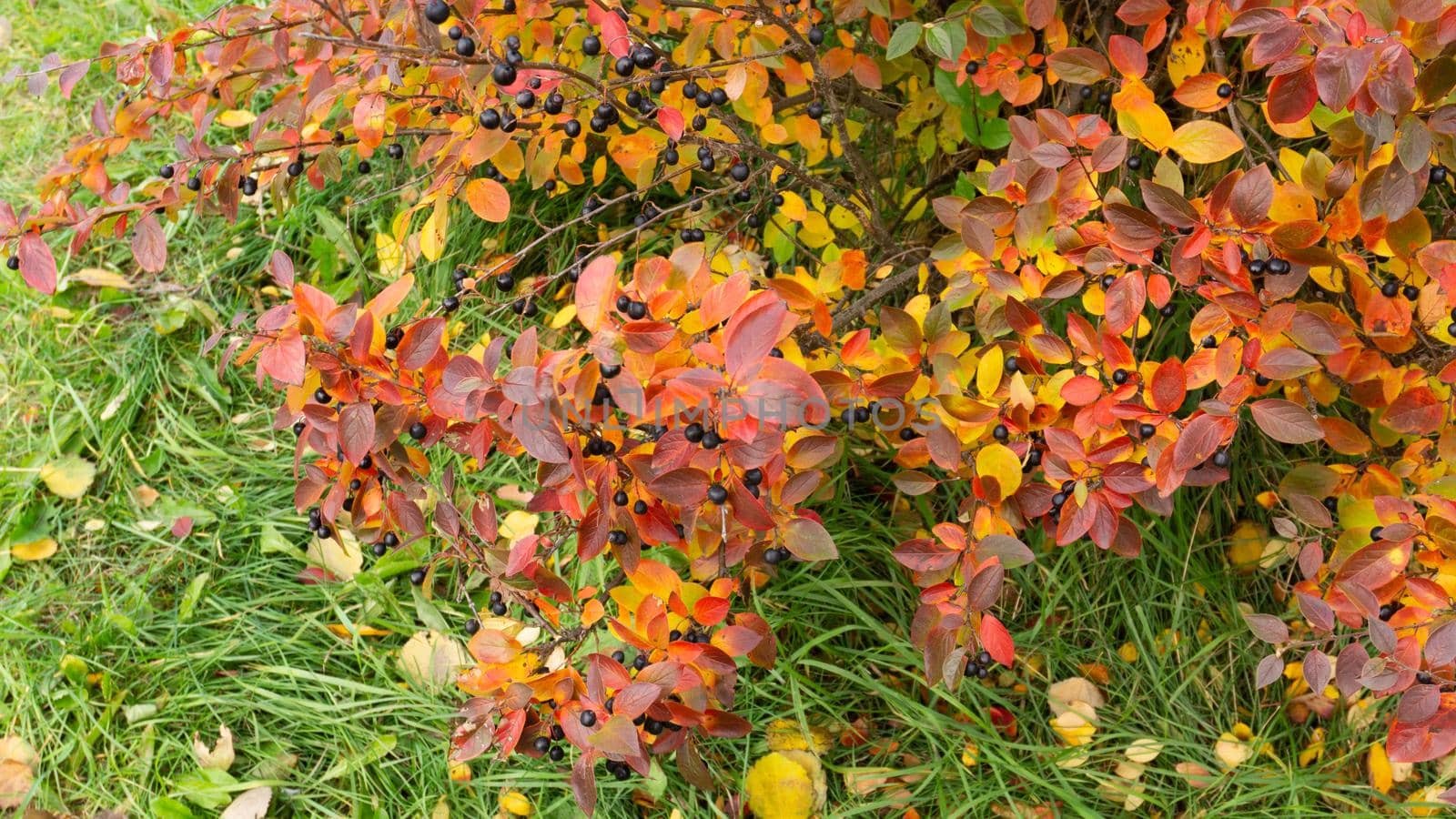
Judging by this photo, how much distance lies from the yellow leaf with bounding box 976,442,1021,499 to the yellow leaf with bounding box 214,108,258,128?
7.28 feet

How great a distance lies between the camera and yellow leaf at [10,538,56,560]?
7.71 feet

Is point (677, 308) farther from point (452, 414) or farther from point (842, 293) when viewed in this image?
point (842, 293)

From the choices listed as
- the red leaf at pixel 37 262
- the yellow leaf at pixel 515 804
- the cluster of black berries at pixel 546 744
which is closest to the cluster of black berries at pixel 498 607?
the cluster of black berries at pixel 546 744

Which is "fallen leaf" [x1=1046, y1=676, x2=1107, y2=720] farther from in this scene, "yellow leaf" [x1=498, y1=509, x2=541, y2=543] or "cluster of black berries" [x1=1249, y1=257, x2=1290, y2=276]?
"yellow leaf" [x1=498, y1=509, x2=541, y2=543]

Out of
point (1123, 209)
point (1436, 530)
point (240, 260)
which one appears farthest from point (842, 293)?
point (240, 260)

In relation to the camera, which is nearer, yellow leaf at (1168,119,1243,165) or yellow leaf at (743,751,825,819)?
yellow leaf at (1168,119,1243,165)

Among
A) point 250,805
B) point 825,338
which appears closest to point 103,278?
point 250,805

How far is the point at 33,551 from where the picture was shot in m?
2.36

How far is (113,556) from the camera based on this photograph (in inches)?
92.9

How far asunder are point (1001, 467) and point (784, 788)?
75 cm

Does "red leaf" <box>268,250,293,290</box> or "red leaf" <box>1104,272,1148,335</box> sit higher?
"red leaf" <box>1104,272,1148,335</box>


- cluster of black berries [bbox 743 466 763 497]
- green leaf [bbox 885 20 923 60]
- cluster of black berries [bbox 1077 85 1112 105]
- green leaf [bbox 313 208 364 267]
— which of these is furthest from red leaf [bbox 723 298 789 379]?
green leaf [bbox 313 208 364 267]

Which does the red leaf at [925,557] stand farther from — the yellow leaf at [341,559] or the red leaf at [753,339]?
the yellow leaf at [341,559]

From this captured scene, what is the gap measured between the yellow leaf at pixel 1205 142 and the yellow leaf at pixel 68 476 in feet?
7.88
